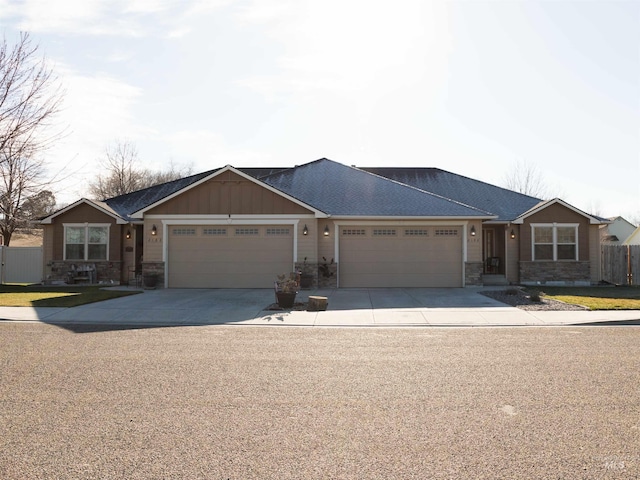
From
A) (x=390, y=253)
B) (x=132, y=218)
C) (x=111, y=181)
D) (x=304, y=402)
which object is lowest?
(x=304, y=402)

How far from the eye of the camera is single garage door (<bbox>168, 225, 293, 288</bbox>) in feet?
63.0

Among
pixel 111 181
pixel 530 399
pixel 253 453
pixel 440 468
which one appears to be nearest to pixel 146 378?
pixel 253 453

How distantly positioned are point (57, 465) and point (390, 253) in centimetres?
1634

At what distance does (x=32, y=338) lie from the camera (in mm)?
9398

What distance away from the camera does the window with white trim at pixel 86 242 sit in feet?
71.6

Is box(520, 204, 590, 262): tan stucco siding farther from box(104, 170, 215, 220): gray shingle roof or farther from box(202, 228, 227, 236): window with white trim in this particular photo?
box(104, 170, 215, 220): gray shingle roof

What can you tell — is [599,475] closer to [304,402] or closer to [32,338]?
[304,402]

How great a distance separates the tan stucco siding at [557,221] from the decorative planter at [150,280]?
582 inches

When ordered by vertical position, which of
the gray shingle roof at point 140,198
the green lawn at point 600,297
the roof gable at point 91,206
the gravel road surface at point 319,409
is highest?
the gray shingle roof at point 140,198

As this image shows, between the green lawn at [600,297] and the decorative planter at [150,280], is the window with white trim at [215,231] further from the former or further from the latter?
the green lawn at [600,297]

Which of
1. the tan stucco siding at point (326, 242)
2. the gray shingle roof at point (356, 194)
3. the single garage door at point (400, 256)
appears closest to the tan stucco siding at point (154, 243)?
the gray shingle roof at point (356, 194)

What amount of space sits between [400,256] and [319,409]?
1455cm

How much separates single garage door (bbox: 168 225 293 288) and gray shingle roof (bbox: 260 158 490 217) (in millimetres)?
2009

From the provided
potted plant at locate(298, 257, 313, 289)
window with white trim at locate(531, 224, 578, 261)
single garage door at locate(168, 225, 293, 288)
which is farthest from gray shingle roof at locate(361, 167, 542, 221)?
single garage door at locate(168, 225, 293, 288)
